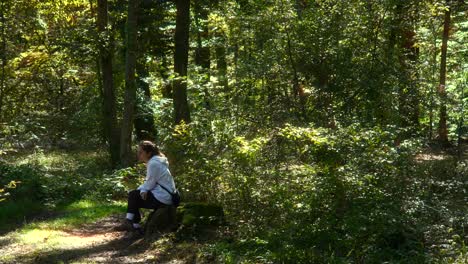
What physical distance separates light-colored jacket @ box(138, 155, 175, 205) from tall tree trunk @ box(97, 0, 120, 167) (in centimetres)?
869

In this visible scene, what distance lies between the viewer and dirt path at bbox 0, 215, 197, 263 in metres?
8.02

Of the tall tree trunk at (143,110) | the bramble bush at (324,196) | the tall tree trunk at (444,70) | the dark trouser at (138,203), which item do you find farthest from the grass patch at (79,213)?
the tall tree trunk at (444,70)

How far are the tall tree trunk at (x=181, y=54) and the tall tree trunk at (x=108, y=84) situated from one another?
394 centimetres

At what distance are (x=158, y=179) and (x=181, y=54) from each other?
5.49 metres

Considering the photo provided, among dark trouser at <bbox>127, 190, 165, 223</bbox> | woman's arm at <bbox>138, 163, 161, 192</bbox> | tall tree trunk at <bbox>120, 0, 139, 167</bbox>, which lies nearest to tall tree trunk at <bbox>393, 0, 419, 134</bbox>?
woman's arm at <bbox>138, 163, 161, 192</bbox>

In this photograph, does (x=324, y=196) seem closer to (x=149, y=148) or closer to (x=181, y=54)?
(x=149, y=148)

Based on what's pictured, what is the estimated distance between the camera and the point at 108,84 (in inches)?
709

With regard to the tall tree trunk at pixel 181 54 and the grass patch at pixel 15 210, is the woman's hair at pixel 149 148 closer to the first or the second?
the grass patch at pixel 15 210

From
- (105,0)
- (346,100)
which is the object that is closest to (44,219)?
(346,100)

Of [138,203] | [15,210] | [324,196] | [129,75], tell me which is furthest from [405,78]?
[15,210]

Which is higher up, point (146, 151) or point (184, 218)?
point (146, 151)

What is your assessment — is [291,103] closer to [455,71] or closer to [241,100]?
[241,100]

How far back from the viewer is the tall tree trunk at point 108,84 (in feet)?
57.5

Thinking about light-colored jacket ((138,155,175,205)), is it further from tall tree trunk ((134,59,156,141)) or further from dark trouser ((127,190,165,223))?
tall tree trunk ((134,59,156,141))
